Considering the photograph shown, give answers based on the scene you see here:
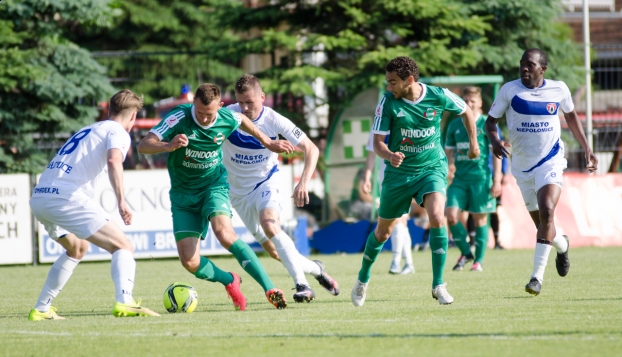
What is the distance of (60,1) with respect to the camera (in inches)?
726

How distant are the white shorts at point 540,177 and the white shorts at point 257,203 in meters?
2.55

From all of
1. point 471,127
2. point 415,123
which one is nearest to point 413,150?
point 415,123

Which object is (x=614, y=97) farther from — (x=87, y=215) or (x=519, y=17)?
(x=87, y=215)

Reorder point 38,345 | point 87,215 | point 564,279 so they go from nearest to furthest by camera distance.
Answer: point 38,345
point 87,215
point 564,279

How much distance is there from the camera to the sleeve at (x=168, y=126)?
26.9 ft

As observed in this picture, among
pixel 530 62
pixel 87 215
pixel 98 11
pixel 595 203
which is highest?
pixel 98 11

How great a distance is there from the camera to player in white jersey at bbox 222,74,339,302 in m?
8.78

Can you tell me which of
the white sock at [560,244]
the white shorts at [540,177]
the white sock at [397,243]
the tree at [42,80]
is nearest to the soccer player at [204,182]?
the white shorts at [540,177]

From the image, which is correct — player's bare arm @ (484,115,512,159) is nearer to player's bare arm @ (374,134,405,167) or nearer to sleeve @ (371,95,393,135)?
sleeve @ (371,95,393,135)

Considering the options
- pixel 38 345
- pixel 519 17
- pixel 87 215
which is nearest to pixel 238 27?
pixel 519 17

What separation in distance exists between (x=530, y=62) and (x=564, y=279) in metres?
2.78

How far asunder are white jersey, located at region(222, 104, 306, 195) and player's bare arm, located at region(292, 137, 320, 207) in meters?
0.39

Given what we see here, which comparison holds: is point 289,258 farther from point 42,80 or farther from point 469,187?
point 42,80

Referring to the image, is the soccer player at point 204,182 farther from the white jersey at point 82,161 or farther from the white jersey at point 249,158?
the white jersey at point 249,158
